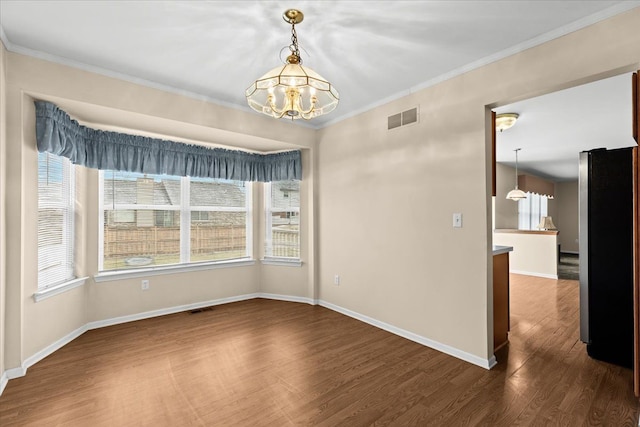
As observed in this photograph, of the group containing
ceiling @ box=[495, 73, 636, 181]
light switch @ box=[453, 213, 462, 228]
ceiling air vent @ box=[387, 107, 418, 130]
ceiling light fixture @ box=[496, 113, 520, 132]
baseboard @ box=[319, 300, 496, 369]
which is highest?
ceiling @ box=[495, 73, 636, 181]

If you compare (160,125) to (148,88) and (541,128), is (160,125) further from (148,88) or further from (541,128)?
(541,128)

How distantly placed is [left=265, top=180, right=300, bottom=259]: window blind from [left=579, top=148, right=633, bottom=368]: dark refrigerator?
3.32 metres

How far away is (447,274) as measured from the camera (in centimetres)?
283

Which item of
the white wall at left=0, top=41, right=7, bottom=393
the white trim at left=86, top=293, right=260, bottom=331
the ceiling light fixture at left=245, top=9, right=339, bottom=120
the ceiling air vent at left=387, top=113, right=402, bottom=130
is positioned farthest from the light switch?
the white wall at left=0, top=41, right=7, bottom=393

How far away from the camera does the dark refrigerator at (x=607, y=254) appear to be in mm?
2574

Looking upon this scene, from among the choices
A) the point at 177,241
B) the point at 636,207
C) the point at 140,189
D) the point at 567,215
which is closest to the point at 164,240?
the point at 177,241

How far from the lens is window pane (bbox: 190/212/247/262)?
4.26 meters

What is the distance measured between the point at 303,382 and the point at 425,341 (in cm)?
135

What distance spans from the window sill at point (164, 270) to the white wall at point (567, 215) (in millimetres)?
11189

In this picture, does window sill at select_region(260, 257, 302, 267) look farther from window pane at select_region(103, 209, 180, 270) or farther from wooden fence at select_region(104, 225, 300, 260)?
window pane at select_region(103, 209, 180, 270)

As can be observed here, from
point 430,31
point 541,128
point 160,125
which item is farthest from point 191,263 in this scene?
point 541,128

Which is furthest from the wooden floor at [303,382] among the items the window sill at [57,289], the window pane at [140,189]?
the window pane at [140,189]

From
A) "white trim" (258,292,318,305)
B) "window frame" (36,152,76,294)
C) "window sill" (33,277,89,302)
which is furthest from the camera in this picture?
"white trim" (258,292,318,305)

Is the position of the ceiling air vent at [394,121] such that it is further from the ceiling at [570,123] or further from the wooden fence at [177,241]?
the wooden fence at [177,241]
